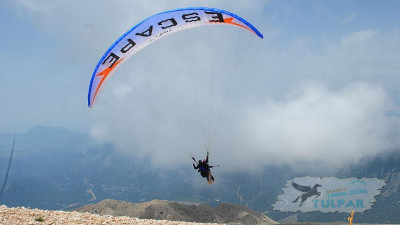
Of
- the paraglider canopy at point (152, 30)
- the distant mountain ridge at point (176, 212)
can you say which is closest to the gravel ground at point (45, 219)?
the paraglider canopy at point (152, 30)

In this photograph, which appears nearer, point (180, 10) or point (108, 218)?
point (108, 218)

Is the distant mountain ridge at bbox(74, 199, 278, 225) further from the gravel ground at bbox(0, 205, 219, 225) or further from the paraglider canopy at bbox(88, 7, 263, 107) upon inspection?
the paraglider canopy at bbox(88, 7, 263, 107)

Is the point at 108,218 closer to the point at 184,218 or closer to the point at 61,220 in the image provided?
the point at 61,220

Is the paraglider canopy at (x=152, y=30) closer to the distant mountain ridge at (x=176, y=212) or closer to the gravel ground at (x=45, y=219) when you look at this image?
the gravel ground at (x=45, y=219)

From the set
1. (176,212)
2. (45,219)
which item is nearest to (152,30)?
(45,219)

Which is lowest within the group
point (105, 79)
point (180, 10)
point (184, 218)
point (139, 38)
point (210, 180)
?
point (184, 218)

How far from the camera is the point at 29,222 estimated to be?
1641 centimetres

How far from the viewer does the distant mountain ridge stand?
5500 cm

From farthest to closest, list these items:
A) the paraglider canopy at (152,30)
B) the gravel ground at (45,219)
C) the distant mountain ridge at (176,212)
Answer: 1. the distant mountain ridge at (176,212)
2. the paraglider canopy at (152,30)
3. the gravel ground at (45,219)

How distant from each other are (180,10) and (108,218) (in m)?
14.0

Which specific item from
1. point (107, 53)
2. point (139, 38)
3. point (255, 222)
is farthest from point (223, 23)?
point (255, 222)

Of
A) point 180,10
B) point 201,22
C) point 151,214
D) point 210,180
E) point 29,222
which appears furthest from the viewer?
point 151,214

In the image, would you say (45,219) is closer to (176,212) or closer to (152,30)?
(152,30)

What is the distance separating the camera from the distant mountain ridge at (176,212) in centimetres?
5500
